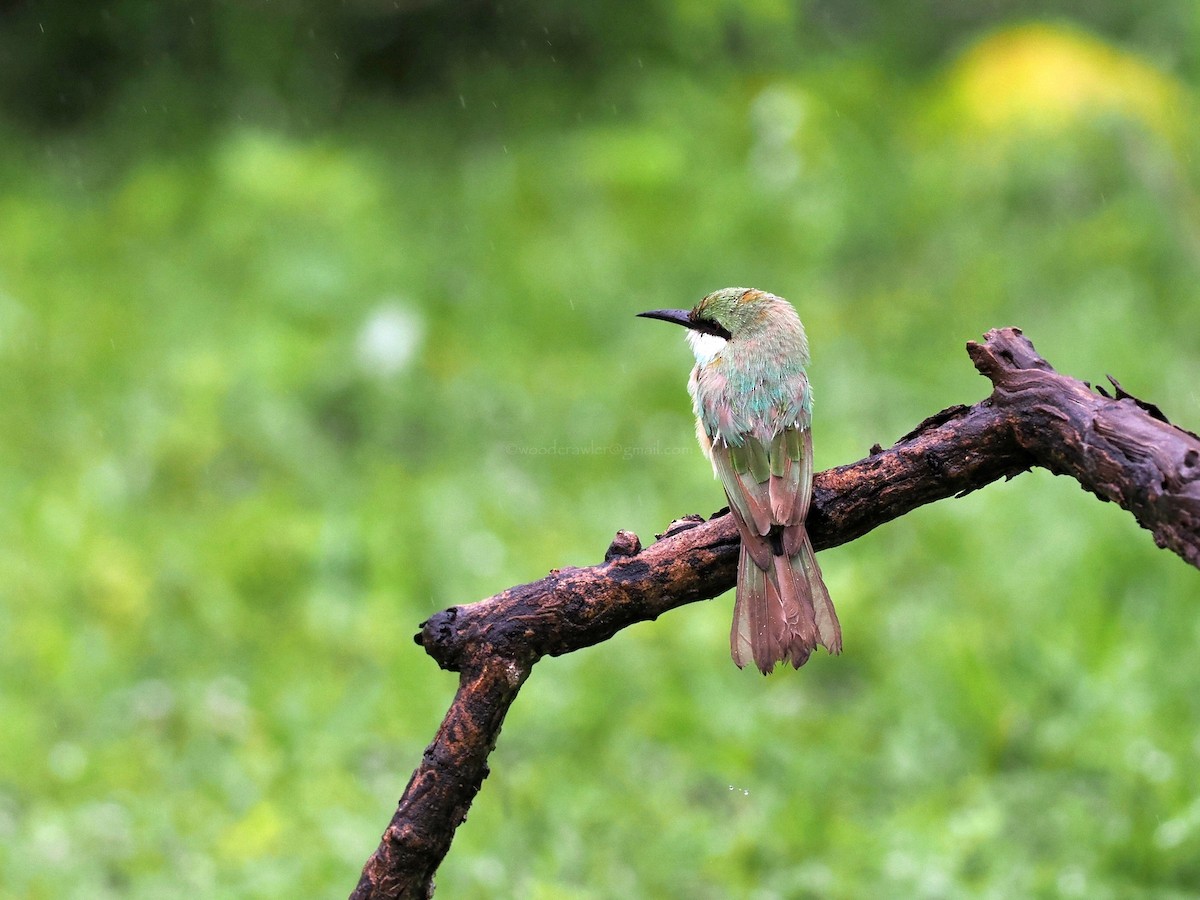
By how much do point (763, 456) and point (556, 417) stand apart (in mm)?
4074

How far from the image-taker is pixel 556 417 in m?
6.80

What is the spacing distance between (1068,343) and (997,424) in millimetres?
4792

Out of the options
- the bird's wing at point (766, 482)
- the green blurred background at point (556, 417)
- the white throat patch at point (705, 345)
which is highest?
the green blurred background at point (556, 417)

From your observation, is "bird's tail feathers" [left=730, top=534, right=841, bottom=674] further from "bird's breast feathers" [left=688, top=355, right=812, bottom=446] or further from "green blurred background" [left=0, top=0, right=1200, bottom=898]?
"green blurred background" [left=0, top=0, right=1200, bottom=898]

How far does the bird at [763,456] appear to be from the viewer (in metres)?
2.44

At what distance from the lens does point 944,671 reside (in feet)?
16.7

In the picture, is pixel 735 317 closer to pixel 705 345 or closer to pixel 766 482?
pixel 705 345

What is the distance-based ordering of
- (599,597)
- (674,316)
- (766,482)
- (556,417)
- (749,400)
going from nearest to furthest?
(599,597) < (766,482) < (749,400) < (674,316) < (556,417)

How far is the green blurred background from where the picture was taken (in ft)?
15.0

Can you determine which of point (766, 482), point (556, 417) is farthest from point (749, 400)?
point (556, 417)

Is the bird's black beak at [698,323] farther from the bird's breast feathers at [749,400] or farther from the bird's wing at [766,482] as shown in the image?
the bird's wing at [766,482]

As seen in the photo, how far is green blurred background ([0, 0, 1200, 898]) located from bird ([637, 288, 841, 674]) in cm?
166

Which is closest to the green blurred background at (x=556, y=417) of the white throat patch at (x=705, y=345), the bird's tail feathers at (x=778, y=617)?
the white throat patch at (x=705, y=345)

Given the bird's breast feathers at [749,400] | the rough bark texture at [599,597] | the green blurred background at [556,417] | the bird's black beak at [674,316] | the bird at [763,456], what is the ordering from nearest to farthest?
the rough bark texture at [599,597], the bird at [763,456], the bird's breast feathers at [749,400], the bird's black beak at [674,316], the green blurred background at [556,417]
